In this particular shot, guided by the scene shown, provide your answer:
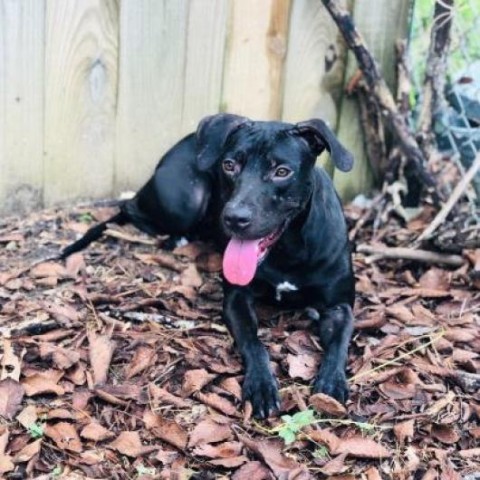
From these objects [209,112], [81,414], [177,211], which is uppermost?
[209,112]

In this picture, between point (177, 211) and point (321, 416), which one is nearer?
point (321, 416)

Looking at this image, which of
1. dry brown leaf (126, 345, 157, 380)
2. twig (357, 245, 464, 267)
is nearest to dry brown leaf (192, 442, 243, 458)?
dry brown leaf (126, 345, 157, 380)

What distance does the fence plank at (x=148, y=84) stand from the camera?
473cm

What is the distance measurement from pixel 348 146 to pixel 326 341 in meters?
1.71

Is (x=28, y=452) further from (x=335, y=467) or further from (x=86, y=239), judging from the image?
(x=86, y=239)

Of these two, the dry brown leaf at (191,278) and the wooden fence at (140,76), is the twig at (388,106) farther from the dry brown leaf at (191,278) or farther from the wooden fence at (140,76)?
the dry brown leaf at (191,278)

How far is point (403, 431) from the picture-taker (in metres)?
3.30

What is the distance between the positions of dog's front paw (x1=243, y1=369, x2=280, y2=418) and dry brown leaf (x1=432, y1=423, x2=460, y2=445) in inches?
23.6

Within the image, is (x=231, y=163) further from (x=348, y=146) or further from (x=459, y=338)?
(x=348, y=146)

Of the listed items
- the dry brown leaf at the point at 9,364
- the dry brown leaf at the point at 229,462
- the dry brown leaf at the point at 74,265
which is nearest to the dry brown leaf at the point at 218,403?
the dry brown leaf at the point at 229,462

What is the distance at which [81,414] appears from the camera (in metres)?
3.31

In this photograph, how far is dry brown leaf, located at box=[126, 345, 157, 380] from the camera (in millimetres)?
3590

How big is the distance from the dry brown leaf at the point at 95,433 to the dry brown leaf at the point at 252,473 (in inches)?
19.6

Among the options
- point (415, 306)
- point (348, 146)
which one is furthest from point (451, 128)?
point (415, 306)
